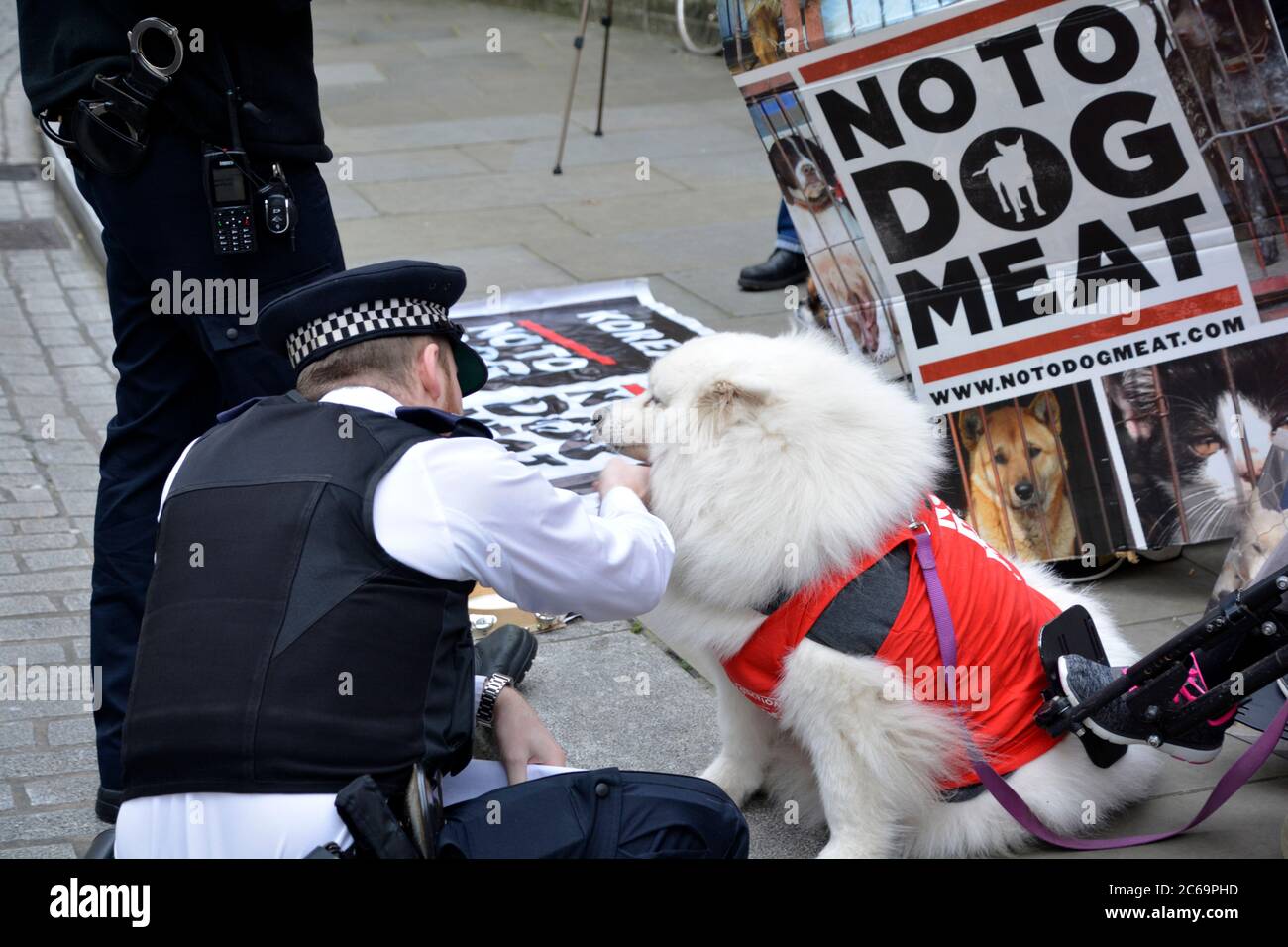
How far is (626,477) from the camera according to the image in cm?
307

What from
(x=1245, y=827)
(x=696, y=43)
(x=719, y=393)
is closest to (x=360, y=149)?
(x=696, y=43)

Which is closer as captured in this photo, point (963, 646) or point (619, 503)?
point (619, 503)

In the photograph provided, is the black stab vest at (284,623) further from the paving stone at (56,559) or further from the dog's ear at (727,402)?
the paving stone at (56,559)

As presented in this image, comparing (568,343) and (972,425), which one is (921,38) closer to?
(972,425)

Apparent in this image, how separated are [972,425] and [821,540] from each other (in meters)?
1.55

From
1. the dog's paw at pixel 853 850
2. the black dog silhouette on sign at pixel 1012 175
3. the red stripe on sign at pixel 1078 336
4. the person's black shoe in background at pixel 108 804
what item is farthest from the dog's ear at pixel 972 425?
the person's black shoe in background at pixel 108 804

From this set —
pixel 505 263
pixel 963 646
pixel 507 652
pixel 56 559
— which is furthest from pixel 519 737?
pixel 505 263

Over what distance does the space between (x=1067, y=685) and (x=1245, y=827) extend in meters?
0.70

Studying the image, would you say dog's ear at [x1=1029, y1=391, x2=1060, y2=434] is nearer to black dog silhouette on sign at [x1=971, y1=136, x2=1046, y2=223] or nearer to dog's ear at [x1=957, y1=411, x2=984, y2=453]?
dog's ear at [x1=957, y1=411, x2=984, y2=453]

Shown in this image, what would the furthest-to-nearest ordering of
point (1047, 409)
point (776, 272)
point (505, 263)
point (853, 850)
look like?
point (505, 263)
point (776, 272)
point (1047, 409)
point (853, 850)

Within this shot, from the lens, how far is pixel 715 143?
1023 cm

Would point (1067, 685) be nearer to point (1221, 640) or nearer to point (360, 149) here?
point (1221, 640)

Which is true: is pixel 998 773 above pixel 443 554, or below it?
below

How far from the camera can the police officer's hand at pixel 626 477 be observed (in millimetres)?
3043
